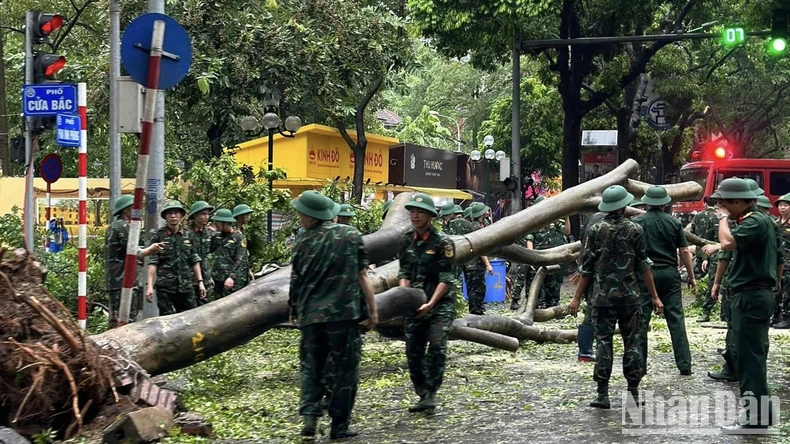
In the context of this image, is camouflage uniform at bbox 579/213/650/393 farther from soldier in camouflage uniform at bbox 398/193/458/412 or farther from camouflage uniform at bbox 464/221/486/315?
camouflage uniform at bbox 464/221/486/315

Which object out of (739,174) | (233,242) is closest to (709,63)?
(739,174)

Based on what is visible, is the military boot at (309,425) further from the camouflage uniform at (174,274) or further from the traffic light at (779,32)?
the traffic light at (779,32)

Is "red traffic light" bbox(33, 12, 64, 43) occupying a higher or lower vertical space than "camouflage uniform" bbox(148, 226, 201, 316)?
higher

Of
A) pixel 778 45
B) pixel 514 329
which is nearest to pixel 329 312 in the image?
pixel 514 329

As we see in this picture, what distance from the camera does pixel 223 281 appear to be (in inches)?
490

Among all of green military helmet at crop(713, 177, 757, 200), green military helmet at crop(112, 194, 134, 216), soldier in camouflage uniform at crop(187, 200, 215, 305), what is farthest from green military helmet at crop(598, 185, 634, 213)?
green military helmet at crop(112, 194, 134, 216)

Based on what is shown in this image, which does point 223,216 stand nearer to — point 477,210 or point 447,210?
point 447,210

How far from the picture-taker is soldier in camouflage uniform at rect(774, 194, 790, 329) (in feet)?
37.3

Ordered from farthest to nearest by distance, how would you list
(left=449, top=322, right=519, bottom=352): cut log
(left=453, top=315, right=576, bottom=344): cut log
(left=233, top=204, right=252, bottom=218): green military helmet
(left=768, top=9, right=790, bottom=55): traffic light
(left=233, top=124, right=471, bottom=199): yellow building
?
(left=233, top=124, right=471, bottom=199): yellow building → (left=768, top=9, right=790, bottom=55): traffic light → (left=233, top=204, right=252, bottom=218): green military helmet → (left=453, top=315, right=576, bottom=344): cut log → (left=449, top=322, right=519, bottom=352): cut log

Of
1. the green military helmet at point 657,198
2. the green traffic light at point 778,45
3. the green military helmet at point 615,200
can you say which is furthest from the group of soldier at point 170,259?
the green traffic light at point 778,45

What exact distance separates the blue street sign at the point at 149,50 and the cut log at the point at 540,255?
4.80 metres

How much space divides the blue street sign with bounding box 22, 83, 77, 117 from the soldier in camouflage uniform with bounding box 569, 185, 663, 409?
5.96m

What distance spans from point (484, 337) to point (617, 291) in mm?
2648


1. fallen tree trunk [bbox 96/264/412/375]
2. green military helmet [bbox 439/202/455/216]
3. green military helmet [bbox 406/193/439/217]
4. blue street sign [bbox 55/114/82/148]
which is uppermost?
blue street sign [bbox 55/114/82/148]
